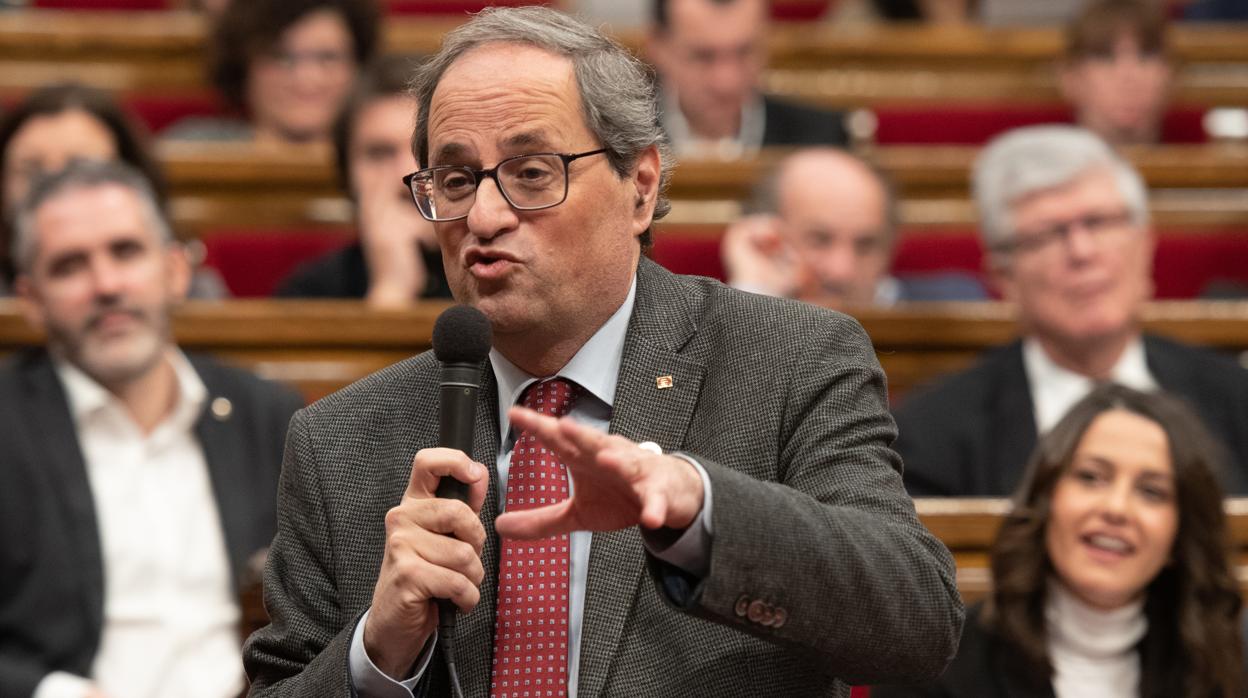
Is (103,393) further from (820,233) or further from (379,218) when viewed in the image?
(820,233)

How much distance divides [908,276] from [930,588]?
2087 millimetres

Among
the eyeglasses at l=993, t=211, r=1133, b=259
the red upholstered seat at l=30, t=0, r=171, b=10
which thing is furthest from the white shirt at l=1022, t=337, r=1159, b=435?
the red upholstered seat at l=30, t=0, r=171, b=10

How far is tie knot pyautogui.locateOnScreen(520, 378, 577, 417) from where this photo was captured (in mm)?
1253

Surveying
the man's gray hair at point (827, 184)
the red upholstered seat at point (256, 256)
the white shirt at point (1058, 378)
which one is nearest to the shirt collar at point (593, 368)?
the white shirt at point (1058, 378)

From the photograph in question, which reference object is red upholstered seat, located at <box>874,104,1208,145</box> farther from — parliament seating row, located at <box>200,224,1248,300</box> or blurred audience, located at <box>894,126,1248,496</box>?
blurred audience, located at <box>894,126,1248,496</box>

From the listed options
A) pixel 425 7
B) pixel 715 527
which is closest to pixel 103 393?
pixel 715 527

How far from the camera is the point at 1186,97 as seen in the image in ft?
12.3

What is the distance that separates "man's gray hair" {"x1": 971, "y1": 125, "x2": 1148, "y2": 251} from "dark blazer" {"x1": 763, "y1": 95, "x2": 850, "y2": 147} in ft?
2.48

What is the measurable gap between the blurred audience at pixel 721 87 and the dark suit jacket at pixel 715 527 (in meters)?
1.95

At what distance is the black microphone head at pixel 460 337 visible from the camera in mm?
1067

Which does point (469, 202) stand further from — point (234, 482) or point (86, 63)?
point (86, 63)

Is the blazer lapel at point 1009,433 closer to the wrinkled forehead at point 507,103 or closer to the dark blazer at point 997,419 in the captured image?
the dark blazer at point 997,419

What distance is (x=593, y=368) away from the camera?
4.11 feet

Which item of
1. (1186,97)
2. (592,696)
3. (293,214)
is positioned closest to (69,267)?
(293,214)
